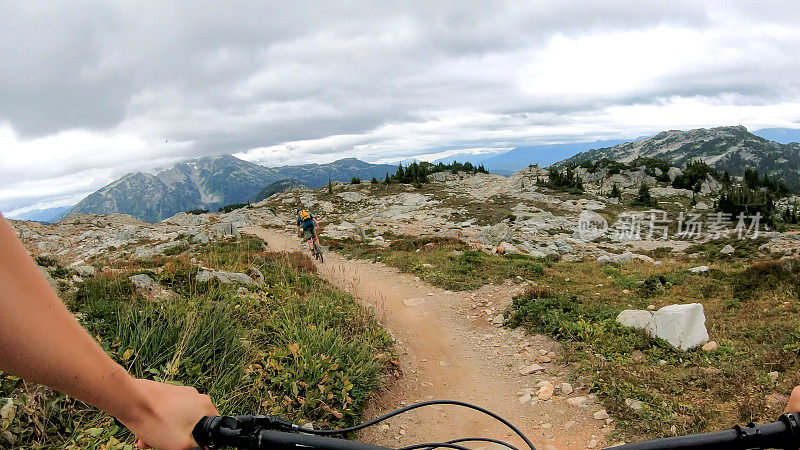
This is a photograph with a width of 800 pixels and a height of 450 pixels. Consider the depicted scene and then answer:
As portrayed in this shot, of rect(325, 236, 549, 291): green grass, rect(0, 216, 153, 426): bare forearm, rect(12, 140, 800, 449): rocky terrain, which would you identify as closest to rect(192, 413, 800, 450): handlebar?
rect(0, 216, 153, 426): bare forearm

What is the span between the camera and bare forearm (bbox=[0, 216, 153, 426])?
95 cm

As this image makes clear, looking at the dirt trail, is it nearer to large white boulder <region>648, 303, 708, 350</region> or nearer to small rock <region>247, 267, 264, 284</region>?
large white boulder <region>648, 303, 708, 350</region>

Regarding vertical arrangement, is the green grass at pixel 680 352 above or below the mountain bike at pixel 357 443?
below

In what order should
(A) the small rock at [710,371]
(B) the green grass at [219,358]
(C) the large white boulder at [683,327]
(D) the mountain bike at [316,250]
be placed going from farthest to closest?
(D) the mountain bike at [316,250], (C) the large white boulder at [683,327], (A) the small rock at [710,371], (B) the green grass at [219,358]

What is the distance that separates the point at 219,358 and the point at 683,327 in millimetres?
8159

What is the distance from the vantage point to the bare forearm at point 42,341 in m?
0.95

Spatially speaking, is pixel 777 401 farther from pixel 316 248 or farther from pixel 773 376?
pixel 316 248

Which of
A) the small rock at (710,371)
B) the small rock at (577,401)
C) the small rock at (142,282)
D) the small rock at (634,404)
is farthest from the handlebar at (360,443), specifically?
Answer: the small rock at (142,282)

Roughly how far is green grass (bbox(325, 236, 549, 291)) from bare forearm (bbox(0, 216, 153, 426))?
1166 cm

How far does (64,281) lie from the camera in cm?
687

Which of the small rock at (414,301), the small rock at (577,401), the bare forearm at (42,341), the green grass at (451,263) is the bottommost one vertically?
the small rock at (577,401)

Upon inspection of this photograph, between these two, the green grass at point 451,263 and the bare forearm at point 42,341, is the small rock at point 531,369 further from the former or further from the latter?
the bare forearm at point 42,341

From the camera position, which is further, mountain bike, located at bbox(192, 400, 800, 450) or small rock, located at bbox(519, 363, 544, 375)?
small rock, located at bbox(519, 363, 544, 375)

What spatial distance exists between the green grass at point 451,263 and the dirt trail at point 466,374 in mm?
604
